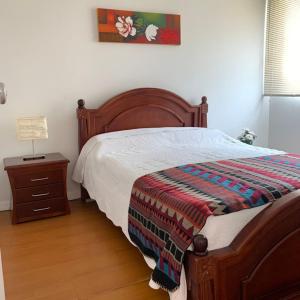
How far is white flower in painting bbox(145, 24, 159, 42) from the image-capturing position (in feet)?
11.9

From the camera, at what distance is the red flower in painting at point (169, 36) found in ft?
12.2

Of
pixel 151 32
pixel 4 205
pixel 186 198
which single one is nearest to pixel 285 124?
pixel 151 32

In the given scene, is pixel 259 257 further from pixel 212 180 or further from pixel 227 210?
pixel 212 180

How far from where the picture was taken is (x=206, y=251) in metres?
1.45

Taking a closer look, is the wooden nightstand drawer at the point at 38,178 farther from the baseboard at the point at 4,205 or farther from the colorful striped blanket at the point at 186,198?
the colorful striped blanket at the point at 186,198

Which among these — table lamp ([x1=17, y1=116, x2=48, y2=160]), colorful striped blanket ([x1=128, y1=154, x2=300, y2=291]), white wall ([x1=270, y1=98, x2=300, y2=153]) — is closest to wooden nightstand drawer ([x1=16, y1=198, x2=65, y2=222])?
table lamp ([x1=17, y1=116, x2=48, y2=160])

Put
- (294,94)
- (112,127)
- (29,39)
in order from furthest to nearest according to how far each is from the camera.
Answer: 1. (294,94)
2. (112,127)
3. (29,39)

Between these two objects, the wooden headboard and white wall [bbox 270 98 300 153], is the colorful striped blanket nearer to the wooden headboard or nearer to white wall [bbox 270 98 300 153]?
the wooden headboard

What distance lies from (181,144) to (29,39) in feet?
6.04

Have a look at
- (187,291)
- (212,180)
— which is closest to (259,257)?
(187,291)

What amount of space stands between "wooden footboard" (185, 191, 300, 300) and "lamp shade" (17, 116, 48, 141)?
82.7 inches

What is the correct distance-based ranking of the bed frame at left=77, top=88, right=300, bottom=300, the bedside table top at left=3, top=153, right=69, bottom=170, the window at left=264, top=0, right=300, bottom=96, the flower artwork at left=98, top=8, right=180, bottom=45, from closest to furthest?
the bed frame at left=77, top=88, right=300, bottom=300 < the bedside table top at left=3, top=153, right=69, bottom=170 < the flower artwork at left=98, top=8, right=180, bottom=45 < the window at left=264, top=0, right=300, bottom=96

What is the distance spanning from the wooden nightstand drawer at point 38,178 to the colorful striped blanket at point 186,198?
3.98 feet

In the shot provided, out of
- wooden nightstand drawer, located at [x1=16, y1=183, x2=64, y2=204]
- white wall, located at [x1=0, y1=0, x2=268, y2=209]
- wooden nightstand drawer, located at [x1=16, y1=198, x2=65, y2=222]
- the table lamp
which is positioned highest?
white wall, located at [x1=0, y1=0, x2=268, y2=209]
